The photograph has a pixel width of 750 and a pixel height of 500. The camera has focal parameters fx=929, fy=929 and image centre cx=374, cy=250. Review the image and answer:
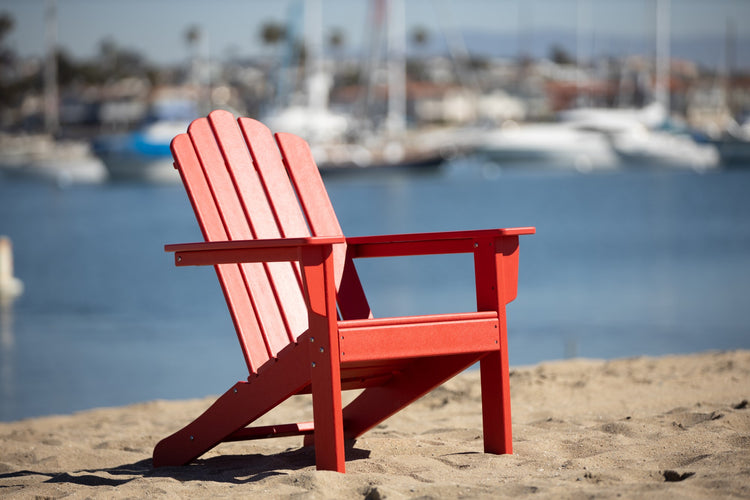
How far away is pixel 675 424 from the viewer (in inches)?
127

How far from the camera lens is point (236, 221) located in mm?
3100

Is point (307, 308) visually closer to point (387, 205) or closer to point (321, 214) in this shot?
point (321, 214)

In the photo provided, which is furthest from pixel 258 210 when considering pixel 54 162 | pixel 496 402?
pixel 54 162

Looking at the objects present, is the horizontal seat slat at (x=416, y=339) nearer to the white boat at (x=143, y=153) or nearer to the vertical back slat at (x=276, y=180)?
the vertical back slat at (x=276, y=180)

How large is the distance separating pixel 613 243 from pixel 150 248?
35.7 feet

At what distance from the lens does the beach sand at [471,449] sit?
2469 millimetres

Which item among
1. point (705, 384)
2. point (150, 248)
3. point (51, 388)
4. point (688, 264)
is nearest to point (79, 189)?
point (150, 248)

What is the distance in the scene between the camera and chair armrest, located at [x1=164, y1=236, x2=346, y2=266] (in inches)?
97.5

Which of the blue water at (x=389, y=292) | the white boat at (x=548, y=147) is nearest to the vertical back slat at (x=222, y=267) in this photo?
the blue water at (x=389, y=292)

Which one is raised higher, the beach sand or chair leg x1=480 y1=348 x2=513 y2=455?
chair leg x1=480 y1=348 x2=513 y2=455

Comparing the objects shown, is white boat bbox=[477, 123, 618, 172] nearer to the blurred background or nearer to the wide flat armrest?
the blurred background

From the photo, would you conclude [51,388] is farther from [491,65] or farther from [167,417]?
[491,65]

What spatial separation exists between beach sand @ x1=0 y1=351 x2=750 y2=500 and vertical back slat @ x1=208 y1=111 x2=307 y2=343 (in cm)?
52

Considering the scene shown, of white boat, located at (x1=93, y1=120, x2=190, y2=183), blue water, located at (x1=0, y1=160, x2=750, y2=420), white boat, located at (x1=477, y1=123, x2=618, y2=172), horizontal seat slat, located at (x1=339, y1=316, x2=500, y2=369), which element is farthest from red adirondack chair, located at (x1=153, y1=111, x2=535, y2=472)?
white boat, located at (x1=477, y1=123, x2=618, y2=172)
